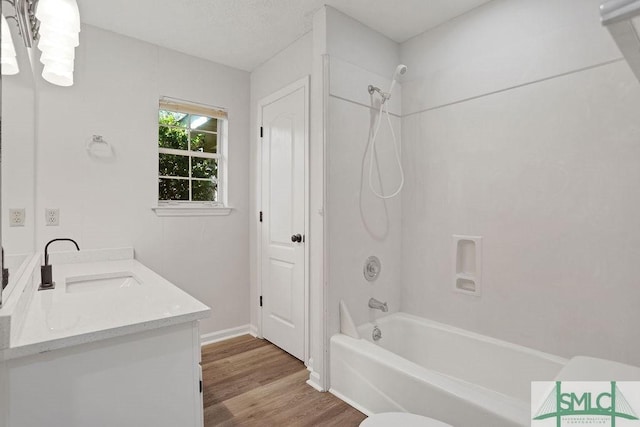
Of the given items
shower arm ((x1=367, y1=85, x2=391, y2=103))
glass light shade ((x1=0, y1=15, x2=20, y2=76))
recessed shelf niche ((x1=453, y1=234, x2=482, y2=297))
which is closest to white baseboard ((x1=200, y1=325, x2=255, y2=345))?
recessed shelf niche ((x1=453, y1=234, x2=482, y2=297))

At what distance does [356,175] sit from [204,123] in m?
1.57

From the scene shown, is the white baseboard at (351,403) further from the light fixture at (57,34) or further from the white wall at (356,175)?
the light fixture at (57,34)

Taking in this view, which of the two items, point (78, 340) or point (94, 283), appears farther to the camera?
point (94, 283)

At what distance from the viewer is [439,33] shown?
241 centimetres

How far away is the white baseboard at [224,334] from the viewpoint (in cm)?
295

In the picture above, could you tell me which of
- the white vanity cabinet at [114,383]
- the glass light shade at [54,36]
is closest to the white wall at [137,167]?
the glass light shade at [54,36]

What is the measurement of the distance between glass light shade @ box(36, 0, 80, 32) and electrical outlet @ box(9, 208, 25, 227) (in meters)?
1.34

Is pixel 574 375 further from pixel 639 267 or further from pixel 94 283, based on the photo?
→ pixel 94 283

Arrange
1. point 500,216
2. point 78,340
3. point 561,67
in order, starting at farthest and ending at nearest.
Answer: point 500,216, point 561,67, point 78,340

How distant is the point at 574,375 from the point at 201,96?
9.91ft

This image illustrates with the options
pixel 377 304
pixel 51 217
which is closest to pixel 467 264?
pixel 377 304

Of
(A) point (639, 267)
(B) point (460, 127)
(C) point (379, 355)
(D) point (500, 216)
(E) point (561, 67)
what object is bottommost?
(C) point (379, 355)

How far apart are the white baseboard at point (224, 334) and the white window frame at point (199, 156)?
107 cm

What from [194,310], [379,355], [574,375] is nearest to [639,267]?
[574,375]
